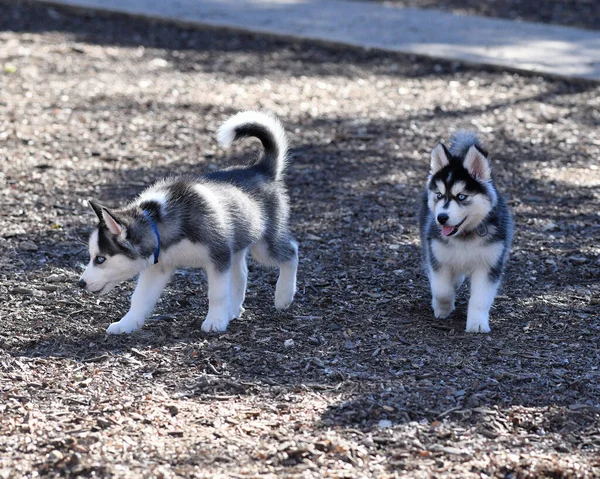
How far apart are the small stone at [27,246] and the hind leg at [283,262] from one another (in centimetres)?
184

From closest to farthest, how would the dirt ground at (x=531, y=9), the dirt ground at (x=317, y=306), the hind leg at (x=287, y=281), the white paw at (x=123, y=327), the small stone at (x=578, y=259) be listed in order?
the dirt ground at (x=317, y=306), the white paw at (x=123, y=327), the hind leg at (x=287, y=281), the small stone at (x=578, y=259), the dirt ground at (x=531, y=9)

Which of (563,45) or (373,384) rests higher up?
(563,45)

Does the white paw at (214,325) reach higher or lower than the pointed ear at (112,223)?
lower

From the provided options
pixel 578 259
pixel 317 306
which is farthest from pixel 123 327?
pixel 578 259

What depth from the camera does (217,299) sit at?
19.3 feet

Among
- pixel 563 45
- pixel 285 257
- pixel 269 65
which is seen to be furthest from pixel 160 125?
pixel 563 45

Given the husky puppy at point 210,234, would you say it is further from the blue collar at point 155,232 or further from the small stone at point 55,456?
the small stone at point 55,456

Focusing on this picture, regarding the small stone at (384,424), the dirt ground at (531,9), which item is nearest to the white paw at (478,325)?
the small stone at (384,424)

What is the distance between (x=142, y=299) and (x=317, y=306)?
1.17 metres

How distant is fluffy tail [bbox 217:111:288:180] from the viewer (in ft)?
20.5

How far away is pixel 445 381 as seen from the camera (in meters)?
5.31

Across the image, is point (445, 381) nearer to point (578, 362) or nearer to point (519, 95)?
point (578, 362)

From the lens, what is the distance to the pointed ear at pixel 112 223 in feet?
18.0

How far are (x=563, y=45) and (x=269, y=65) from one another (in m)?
3.92
